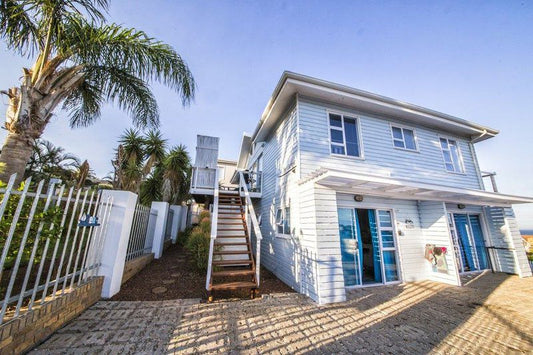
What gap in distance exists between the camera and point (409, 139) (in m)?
7.32

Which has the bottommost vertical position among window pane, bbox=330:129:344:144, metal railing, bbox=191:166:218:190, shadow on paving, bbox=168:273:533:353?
shadow on paving, bbox=168:273:533:353

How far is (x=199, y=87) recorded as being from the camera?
17.4ft

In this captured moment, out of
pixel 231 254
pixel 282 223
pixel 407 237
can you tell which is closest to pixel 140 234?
pixel 231 254

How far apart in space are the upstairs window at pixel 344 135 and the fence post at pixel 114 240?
588 centimetres

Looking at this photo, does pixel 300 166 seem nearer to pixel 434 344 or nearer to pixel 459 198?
pixel 434 344

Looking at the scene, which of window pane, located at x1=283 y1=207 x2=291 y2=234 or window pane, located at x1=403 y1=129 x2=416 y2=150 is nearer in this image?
window pane, located at x1=283 y1=207 x2=291 y2=234

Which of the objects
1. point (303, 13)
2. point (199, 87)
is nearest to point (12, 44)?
point (199, 87)

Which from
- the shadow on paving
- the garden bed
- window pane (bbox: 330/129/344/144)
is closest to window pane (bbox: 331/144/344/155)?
window pane (bbox: 330/129/344/144)

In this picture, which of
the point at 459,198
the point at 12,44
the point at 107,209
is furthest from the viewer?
the point at 459,198

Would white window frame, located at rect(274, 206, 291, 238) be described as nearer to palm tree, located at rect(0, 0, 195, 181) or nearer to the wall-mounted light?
the wall-mounted light

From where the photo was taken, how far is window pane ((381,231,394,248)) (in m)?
6.00

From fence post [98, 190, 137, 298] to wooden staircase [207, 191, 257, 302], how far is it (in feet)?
6.63

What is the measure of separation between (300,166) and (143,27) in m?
5.34

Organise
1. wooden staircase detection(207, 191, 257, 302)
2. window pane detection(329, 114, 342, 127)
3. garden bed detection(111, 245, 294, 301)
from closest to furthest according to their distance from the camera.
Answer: garden bed detection(111, 245, 294, 301) → wooden staircase detection(207, 191, 257, 302) → window pane detection(329, 114, 342, 127)
